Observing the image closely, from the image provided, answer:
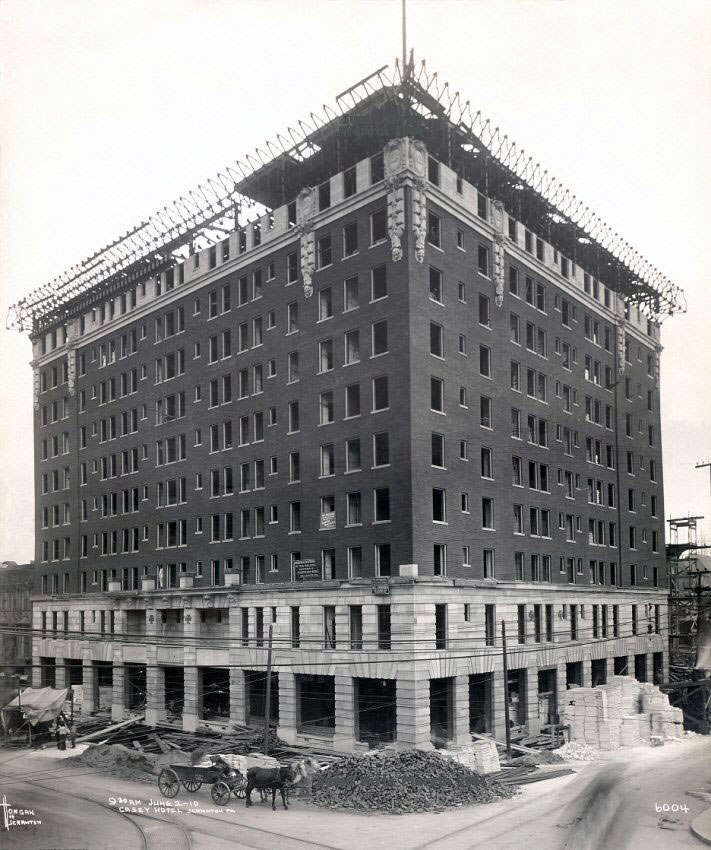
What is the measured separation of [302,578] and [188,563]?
36.4ft

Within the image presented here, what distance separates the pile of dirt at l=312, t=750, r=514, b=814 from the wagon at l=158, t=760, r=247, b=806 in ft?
10.1

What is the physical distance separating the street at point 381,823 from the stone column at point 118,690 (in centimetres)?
1697

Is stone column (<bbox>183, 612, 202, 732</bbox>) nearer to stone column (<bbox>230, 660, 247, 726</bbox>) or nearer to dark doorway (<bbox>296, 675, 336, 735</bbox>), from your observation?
stone column (<bbox>230, 660, 247, 726</bbox>)

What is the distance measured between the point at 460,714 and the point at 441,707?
39.4 inches

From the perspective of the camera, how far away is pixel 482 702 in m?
44.6

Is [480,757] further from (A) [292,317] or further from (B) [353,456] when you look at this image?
(A) [292,317]

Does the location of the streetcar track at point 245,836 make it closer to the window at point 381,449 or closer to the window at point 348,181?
the window at point 381,449

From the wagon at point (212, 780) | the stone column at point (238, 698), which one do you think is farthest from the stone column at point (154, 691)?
the wagon at point (212, 780)

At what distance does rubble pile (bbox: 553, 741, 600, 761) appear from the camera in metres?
42.5

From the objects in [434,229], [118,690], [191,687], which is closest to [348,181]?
[434,229]

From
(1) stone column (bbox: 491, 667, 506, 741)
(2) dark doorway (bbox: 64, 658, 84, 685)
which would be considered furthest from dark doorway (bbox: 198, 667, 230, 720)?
(1) stone column (bbox: 491, 667, 506, 741)

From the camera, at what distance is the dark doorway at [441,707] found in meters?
41.7

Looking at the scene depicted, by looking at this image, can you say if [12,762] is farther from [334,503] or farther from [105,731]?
[334,503]

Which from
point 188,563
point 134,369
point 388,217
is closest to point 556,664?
point 188,563
